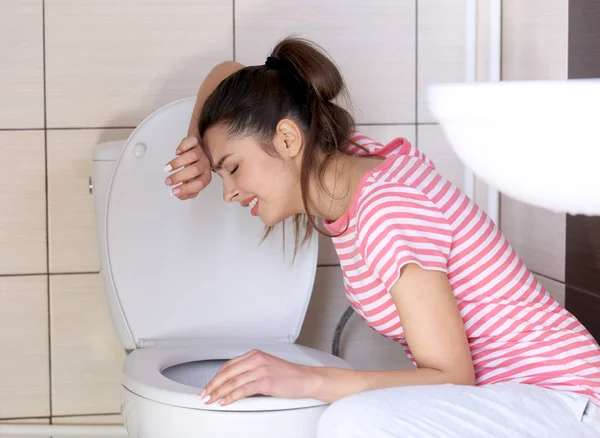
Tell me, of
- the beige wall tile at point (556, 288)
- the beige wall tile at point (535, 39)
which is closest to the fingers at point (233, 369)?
the beige wall tile at point (556, 288)

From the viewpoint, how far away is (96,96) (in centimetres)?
179

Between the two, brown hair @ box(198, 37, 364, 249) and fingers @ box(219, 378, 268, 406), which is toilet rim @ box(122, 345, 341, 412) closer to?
fingers @ box(219, 378, 268, 406)

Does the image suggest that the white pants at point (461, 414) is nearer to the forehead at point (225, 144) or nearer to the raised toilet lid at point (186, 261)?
the forehead at point (225, 144)

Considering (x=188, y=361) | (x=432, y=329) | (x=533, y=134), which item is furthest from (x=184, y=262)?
(x=533, y=134)

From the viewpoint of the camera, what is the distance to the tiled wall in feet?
5.82

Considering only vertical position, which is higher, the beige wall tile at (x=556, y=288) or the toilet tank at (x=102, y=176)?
the toilet tank at (x=102, y=176)

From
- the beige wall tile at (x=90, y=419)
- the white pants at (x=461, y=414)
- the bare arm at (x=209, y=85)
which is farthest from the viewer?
the beige wall tile at (x=90, y=419)

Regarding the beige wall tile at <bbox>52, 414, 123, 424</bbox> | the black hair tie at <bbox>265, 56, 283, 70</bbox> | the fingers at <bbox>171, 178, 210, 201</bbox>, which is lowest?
the beige wall tile at <bbox>52, 414, 123, 424</bbox>

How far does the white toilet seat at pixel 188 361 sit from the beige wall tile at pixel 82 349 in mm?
408

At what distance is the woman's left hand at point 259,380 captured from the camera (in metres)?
1.08

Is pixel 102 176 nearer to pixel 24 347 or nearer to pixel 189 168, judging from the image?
pixel 189 168

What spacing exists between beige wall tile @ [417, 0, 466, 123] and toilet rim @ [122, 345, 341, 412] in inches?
31.6

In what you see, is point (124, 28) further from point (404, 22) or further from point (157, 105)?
point (404, 22)

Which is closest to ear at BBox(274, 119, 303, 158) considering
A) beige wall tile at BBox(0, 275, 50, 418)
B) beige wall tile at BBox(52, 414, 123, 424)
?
beige wall tile at BBox(0, 275, 50, 418)
